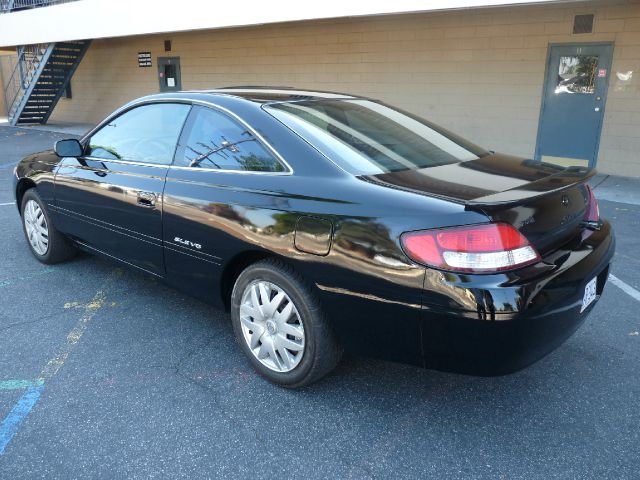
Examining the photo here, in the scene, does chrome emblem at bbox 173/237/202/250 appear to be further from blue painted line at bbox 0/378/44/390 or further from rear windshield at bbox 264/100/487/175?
blue painted line at bbox 0/378/44/390

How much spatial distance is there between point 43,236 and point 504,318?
401cm

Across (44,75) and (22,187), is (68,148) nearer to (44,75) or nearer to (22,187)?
Result: (22,187)

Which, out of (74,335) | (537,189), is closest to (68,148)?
(74,335)

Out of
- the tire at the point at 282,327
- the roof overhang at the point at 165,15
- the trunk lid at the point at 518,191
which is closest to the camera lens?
the trunk lid at the point at 518,191

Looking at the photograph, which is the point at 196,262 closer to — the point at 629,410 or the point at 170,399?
the point at 170,399

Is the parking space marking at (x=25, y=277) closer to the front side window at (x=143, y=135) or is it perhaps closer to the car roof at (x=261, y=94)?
the front side window at (x=143, y=135)

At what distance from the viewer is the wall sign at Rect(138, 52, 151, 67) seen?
54.1ft

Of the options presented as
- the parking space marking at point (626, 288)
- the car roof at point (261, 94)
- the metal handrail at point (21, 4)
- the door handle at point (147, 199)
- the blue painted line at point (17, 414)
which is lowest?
the blue painted line at point (17, 414)

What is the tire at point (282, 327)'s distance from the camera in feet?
8.60

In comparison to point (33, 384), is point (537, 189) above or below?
above

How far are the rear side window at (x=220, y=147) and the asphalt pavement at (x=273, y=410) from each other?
115 centimetres

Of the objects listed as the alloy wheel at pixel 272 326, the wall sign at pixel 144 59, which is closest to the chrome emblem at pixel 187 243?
the alloy wheel at pixel 272 326

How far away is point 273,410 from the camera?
269cm

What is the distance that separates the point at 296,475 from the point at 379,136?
1.85 metres
